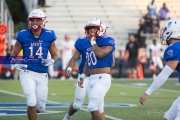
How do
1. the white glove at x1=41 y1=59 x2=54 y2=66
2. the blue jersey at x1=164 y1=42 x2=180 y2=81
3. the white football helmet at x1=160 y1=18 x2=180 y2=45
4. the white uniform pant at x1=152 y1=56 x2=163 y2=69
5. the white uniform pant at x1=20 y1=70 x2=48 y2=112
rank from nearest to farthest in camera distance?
the blue jersey at x1=164 y1=42 x2=180 y2=81
the white football helmet at x1=160 y1=18 x2=180 y2=45
the white uniform pant at x1=20 y1=70 x2=48 y2=112
the white glove at x1=41 y1=59 x2=54 y2=66
the white uniform pant at x1=152 y1=56 x2=163 y2=69

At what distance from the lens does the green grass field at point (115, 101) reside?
1053 cm

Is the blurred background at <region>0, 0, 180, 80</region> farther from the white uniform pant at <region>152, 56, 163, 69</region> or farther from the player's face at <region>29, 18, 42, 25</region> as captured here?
the player's face at <region>29, 18, 42, 25</region>

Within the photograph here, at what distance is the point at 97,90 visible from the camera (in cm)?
813

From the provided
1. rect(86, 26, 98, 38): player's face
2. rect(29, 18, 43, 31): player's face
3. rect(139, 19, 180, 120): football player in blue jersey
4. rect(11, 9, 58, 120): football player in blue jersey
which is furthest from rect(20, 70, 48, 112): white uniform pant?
rect(139, 19, 180, 120): football player in blue jersey

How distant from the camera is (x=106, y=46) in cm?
838

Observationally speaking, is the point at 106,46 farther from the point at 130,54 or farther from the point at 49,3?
the point at 49,3

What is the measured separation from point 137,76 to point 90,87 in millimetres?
15925

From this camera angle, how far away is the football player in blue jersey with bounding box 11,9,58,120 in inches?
352

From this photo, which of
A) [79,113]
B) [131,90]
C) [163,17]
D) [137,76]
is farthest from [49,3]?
[79,113]

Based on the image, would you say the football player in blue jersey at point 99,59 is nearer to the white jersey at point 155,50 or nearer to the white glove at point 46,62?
the white glove at point 46,62

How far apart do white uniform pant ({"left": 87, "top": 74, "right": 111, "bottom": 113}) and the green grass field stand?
201cm

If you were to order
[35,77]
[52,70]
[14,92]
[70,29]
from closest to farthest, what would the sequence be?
1. [35,77]
2. [14,92]
3. [52,70]
4. [70,29]

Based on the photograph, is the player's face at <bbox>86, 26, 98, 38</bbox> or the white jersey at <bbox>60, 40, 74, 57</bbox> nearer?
the player's face at <bbox>86, 26, 98, 38</bbox>

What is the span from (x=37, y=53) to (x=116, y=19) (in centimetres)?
2038
